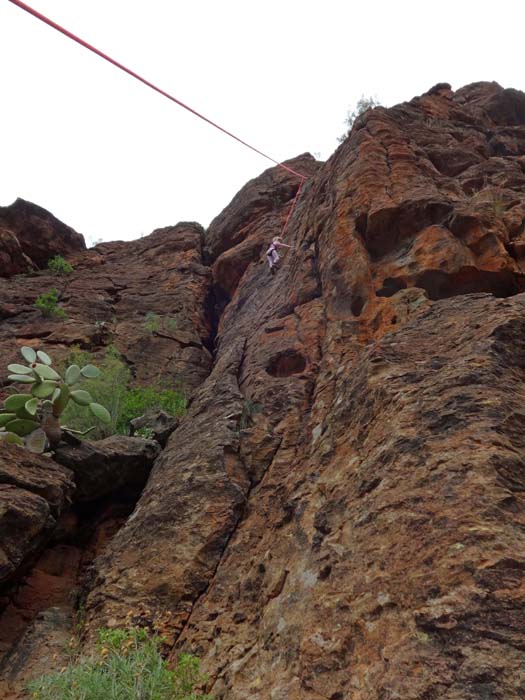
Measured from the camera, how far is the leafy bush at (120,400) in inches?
435

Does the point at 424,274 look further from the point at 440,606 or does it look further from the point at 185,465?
the point at 440,606

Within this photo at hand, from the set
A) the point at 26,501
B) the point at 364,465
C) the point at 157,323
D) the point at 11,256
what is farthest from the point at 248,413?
the point at 11,256

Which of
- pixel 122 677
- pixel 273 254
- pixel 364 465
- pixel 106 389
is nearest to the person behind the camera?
pixel 122 677

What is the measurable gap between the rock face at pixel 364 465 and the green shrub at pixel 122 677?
35 centimetres

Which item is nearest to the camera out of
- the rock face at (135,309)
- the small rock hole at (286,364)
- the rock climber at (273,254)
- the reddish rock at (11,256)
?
the small rock hole at (286,364)

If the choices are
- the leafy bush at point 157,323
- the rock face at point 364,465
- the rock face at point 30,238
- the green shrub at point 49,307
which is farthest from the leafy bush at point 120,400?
the rock face at point 30,238

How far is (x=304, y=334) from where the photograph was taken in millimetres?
9523

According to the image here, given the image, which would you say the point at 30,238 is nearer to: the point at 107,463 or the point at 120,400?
the point at 120,400

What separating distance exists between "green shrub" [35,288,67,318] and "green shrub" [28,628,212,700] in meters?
12.5

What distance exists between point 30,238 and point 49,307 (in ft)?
18.1

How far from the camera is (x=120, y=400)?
39.8ft

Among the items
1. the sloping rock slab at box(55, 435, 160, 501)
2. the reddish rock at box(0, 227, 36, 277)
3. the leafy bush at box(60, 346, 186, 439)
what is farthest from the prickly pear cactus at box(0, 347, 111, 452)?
the reddish rock at box(0, 227, 36, 277)

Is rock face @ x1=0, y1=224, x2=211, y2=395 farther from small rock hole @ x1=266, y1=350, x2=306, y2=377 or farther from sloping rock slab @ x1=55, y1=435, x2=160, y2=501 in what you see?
small rock hole @ x1=266, y1=350, x2=306, y2=377

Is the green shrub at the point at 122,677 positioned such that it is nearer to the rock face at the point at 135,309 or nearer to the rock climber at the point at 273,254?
the rock face at the point at 135,309
